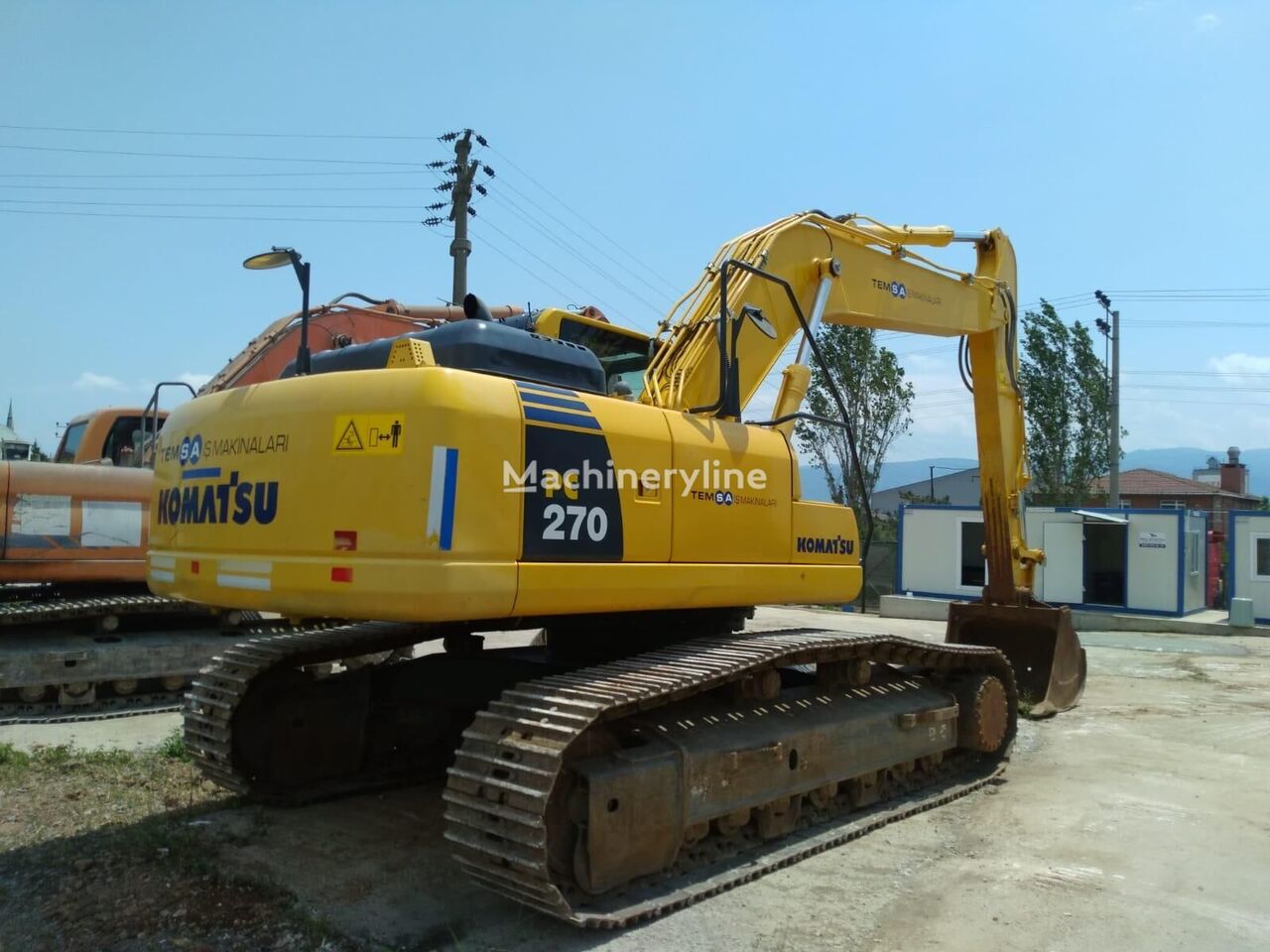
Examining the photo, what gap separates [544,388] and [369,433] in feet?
2.52

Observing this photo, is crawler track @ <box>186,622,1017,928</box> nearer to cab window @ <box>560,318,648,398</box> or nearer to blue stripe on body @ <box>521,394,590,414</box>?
blue stripe on body @ <box>521,394,590,414</box>

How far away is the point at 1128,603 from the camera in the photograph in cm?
1859

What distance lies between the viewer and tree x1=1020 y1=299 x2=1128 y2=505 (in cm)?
3212

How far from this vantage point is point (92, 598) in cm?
876

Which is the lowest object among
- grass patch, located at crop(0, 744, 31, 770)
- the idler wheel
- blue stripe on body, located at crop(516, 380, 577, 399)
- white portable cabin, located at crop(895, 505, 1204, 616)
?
grass patch, located at crop(0, 744, 31, 770)

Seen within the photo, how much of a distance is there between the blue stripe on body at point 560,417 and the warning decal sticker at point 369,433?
52 cm

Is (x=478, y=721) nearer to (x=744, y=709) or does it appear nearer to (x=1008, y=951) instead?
(x=744, y=709)

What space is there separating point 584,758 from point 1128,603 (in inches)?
684

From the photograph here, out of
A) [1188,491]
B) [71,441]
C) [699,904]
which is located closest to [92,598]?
[71,441]

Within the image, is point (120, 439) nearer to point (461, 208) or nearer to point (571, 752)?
point (571, 752)

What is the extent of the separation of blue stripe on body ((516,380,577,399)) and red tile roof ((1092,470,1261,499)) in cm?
4456

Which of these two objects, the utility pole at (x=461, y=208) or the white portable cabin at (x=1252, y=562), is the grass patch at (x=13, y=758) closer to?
the utility pole at (x=461, y=208)

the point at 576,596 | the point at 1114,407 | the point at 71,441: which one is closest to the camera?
the point at 576,596

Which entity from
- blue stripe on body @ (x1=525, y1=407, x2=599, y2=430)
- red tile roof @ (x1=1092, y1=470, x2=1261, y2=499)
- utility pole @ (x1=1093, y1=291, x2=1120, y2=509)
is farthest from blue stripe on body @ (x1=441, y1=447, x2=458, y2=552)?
red tile roof @ (x1=1092, y1=470, x2=1261, y2=499)
